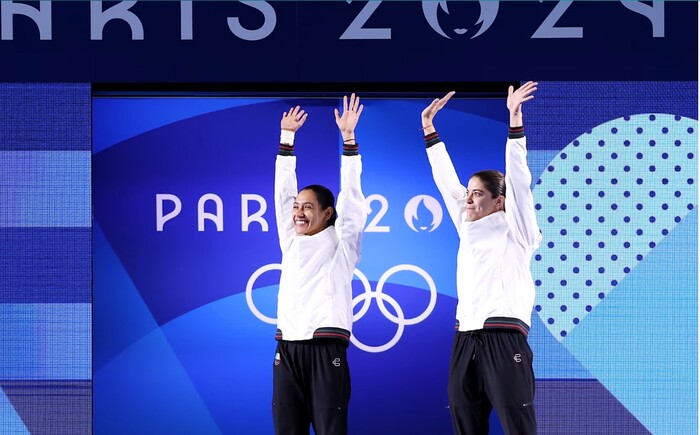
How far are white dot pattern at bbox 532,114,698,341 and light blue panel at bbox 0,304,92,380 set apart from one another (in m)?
2.88

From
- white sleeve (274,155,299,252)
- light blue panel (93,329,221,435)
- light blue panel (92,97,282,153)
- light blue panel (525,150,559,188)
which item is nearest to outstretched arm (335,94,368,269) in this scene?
white sleeve (274,155,299,252)

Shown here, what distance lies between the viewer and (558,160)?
6.19 meters

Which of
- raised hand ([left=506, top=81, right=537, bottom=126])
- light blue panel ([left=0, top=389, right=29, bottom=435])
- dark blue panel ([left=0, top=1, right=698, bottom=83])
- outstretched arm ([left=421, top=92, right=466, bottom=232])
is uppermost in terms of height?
dark blue panel ([left=0, top=1, right=698, bottom=83])

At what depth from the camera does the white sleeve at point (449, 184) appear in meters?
5.29

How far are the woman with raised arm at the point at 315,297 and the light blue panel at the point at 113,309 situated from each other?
1.36 metres

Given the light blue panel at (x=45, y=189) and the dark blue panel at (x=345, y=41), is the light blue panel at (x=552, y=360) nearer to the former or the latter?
the dark blue panel at (x=345, y=41)

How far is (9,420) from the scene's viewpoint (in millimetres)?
6172

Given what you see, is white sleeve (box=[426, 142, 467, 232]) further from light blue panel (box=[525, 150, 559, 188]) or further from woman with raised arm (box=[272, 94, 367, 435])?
light blue panel (box=[525, 150, 559, 188])

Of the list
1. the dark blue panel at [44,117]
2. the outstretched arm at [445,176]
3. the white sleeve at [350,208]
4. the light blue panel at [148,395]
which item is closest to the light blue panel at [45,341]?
the light blue panel at [148,395]

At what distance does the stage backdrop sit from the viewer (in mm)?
6121

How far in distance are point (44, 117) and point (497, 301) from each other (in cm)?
313

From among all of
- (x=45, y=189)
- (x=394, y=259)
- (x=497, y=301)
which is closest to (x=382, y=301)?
(x=394, y=259)

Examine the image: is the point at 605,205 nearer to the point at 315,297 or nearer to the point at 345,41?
the point at 345,41

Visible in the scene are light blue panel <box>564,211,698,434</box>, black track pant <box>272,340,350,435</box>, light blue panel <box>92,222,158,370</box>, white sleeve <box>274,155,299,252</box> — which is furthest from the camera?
light blue panel <box>92,222,158,370</box>
